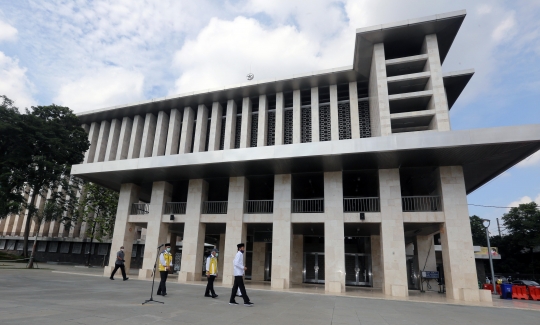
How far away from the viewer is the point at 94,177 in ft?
70.6

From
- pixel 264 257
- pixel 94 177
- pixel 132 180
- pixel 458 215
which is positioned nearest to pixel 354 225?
pixel 458 215

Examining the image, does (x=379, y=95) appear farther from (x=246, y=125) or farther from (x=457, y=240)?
(x=246, y=125)

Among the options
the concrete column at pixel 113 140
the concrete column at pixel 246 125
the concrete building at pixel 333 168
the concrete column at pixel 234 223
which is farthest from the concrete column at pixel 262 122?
the concrete column at pixel 113 140

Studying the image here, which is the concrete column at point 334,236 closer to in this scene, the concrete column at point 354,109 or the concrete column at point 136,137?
the concrete column at point 354,109

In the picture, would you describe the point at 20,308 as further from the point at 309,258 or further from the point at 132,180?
the point at 309,258

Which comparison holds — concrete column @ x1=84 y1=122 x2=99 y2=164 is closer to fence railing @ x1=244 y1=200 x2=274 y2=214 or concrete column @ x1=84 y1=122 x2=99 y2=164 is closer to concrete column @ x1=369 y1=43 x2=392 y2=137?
fence railing @ x1=244 y1=200 x2=274 y2=214

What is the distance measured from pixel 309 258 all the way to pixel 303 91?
13.0 meters

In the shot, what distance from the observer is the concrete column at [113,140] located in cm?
3180

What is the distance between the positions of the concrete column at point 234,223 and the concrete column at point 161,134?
38.3 ft

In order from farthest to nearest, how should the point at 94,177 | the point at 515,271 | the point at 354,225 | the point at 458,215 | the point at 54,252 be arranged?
the point at 515,271, the point at 54,252, the point at 94,177, the point at 354,225, the point at 458,215

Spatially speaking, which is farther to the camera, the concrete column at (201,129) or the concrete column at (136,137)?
the concrete column at (136,137)

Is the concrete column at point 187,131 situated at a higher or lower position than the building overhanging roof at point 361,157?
higher

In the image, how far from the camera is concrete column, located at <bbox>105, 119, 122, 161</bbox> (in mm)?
31797

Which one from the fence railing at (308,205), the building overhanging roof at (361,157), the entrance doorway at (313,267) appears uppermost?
the building overhanging roof at (361,157)
